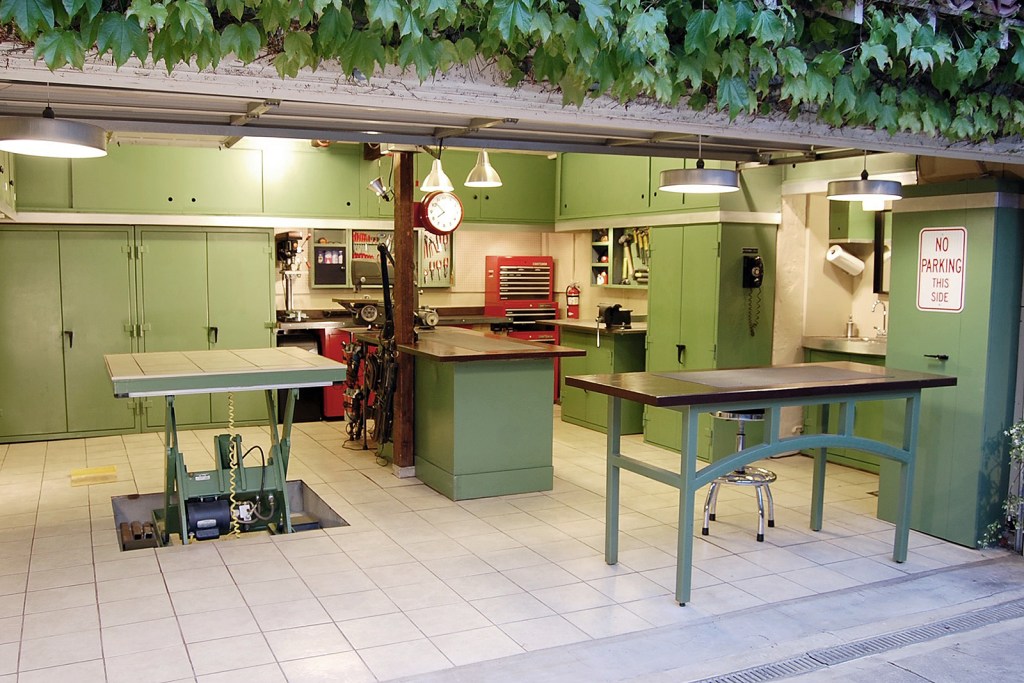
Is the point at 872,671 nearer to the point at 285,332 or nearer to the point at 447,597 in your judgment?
the point at 447,597

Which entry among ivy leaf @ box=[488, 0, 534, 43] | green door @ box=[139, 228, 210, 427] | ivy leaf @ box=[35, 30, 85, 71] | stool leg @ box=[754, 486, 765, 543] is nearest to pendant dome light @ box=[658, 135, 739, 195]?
stool leg @ box=[754, 486, 765, 543]

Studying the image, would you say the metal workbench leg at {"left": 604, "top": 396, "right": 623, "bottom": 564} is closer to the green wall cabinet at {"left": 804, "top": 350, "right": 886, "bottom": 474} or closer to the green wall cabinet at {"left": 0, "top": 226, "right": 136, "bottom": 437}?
the green wall cabinet at {"left": 804, "top": 350, "right": 886, "bottom": 474}

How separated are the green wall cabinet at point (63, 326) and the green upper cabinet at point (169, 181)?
30 cm

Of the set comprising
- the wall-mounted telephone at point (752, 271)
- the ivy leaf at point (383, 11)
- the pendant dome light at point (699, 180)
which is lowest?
the wall-mounted telephone at point (752, 271)

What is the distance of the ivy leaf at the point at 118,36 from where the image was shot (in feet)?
8.67

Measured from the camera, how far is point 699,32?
10.9ft

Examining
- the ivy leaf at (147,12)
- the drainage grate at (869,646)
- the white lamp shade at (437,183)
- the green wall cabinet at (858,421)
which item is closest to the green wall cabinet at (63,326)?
the white lamp shade at (437,183)

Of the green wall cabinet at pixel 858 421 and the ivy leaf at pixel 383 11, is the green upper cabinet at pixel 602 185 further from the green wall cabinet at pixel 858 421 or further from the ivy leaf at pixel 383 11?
the ivy leaf at pixel 383 11

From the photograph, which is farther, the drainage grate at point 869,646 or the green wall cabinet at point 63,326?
the green wall cabinet at point 63,326

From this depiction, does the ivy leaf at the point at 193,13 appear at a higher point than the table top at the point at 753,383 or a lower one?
higher

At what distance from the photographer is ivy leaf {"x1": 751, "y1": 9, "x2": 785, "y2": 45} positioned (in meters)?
3.35

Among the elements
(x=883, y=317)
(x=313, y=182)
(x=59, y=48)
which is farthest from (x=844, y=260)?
(x=59, y=48)

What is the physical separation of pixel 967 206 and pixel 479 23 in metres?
3.34

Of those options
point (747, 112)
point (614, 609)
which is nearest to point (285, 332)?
point (614, 609)
